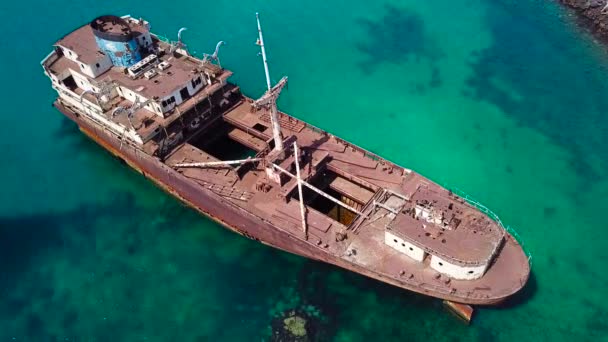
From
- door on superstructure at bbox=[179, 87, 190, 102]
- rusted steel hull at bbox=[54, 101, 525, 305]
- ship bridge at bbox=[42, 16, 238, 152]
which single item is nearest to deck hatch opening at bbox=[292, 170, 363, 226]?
rusted steel hull at bbox=[54, 101, 525, 305]

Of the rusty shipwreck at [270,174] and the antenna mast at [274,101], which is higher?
the antenna mast at [274,101]

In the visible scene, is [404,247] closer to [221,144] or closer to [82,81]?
[221,144]

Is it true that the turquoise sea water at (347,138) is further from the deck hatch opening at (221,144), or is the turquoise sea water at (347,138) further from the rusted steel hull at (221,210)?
the deck hatch opening at (221,144)

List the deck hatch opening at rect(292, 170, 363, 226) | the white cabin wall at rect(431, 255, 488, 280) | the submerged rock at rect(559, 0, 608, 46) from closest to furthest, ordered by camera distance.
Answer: the white cabin wall at rect(431, 255, 488, 280), the deck hatch opening at rect(292, 170, 363, 226), the submerged rock at rect(559, 0, 608, 46)

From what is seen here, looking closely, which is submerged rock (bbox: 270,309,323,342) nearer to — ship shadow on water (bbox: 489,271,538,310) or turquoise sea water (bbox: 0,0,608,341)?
turquoise sea water (bbox: 0,0,608,341)

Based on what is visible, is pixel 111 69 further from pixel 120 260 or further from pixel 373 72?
pixel 373 72

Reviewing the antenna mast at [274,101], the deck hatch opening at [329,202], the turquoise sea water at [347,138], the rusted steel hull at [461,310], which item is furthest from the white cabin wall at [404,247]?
the antenna mast at [274,101]

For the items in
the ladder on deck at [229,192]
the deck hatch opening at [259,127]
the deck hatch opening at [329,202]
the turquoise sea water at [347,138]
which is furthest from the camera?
the deck hatch opening at [259,127]
